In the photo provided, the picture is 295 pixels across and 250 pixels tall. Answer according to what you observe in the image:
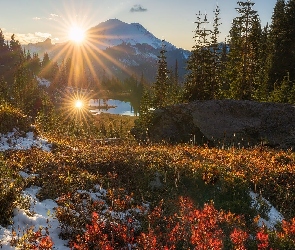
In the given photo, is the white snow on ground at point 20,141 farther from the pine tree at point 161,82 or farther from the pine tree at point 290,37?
the pine tree at point 290,37

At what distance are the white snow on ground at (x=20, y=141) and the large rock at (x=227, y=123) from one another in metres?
12.4

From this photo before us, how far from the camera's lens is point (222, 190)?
11.0 metres

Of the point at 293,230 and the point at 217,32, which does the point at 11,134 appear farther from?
the point at 217,32

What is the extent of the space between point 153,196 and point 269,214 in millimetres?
3961

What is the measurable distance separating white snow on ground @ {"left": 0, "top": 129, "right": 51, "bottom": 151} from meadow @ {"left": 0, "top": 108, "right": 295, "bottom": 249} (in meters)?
2.22

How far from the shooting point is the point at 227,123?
86.2ft

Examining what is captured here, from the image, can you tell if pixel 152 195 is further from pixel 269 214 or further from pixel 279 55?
pixel 279 55

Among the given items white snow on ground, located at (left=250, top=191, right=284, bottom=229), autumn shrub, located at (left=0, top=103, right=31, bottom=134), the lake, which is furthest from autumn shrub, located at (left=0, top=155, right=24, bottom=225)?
the lake

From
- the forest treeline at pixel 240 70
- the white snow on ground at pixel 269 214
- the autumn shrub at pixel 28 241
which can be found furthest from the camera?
the forest treeline at pixel 240 70

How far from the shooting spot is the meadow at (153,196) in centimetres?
736

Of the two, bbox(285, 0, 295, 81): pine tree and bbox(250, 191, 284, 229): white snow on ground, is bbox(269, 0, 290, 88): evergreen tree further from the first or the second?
bbox(250, 191, 284, 229): white snow on ground

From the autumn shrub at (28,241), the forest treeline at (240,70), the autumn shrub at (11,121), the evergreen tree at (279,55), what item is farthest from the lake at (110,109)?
the autumn shrub at (28,241)

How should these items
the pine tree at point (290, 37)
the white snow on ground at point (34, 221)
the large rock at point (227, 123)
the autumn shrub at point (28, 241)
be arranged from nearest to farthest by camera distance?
the autumn shrub at point (28, 241) < the white snow on ground at point (34, 221) < the large rock at point (227, 123) < the pine tree at point (290, 37)

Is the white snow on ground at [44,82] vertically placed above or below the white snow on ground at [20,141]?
above
